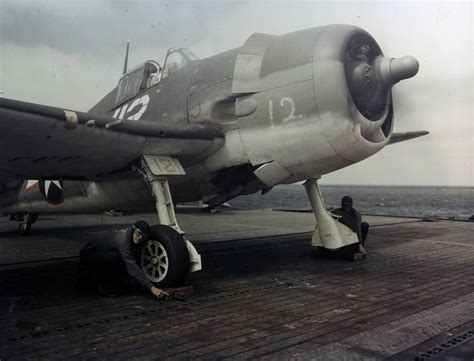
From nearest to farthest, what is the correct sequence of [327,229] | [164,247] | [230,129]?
[164,247]
[230,129]
[327,229]

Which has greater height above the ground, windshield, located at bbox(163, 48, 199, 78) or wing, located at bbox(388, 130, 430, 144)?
windshield, located at bbox(163, 48, 199, 78)

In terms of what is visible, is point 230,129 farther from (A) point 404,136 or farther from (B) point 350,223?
(A) point 404,136

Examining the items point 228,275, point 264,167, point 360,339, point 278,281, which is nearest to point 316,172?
point 264,167

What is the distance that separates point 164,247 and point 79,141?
1.66 metres

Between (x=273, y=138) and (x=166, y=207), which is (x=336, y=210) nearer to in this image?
(x=273, y=138)

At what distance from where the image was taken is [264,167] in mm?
5930

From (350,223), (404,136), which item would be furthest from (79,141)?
(404,136)

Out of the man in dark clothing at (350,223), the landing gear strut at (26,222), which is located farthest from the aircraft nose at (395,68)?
the landing gear strut at (26,222)

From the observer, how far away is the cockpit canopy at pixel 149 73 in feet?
24.3

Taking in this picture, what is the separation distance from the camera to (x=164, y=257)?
5328 millimetres

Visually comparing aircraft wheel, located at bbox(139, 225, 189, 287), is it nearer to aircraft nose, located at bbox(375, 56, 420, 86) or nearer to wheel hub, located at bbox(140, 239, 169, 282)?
wheel hub, located at bbox(140, 239, 169, 282)

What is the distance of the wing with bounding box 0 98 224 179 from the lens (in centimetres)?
475

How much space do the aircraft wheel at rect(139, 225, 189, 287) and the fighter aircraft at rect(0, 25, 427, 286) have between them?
0.01 m

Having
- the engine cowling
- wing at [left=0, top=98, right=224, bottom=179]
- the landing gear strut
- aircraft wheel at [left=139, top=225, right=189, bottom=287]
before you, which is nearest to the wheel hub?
aircraft wheel at [left=139, top=225, right=189, bottom=287]
